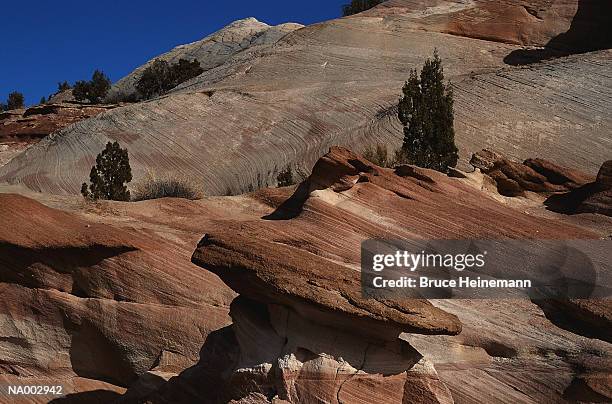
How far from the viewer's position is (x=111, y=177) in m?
20.6

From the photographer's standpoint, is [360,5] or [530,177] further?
[360,5]

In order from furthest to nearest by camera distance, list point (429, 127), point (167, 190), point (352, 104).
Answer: point (352, 104), point (429, 127), point (167, 190)

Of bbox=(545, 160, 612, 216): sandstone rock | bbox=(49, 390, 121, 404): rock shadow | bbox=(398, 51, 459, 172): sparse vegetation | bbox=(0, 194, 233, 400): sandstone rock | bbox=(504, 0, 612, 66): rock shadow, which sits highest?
bbox=(504, 0, 612, 66): rock shadow

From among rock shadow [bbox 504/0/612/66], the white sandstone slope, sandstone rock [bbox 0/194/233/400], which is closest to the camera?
sandstone rock [bbox 0/194/233/400]

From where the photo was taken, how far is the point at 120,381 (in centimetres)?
1163

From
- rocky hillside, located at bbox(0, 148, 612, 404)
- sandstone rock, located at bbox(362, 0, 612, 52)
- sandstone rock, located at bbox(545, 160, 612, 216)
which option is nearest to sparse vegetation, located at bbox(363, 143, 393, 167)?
rocky hillside, located at bbox(0, 148, 612, 404)

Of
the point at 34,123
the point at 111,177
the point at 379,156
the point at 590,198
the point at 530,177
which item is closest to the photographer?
the point at 590,198

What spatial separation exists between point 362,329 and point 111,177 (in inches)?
554

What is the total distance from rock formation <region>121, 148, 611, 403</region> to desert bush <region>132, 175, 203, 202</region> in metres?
8.20

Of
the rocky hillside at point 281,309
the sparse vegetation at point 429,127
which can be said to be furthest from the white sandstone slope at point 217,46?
the rocky hillside at point 281,309

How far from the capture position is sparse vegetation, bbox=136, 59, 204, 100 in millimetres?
48594

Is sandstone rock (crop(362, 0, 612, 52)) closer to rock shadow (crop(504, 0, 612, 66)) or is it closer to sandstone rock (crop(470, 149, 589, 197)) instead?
rock shadow (crop(504, 0, 612, 66))

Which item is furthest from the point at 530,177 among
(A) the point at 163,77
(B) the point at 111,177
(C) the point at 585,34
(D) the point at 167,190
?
(A) the point at 163,77

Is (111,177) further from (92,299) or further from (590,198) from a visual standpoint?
(590,198)
